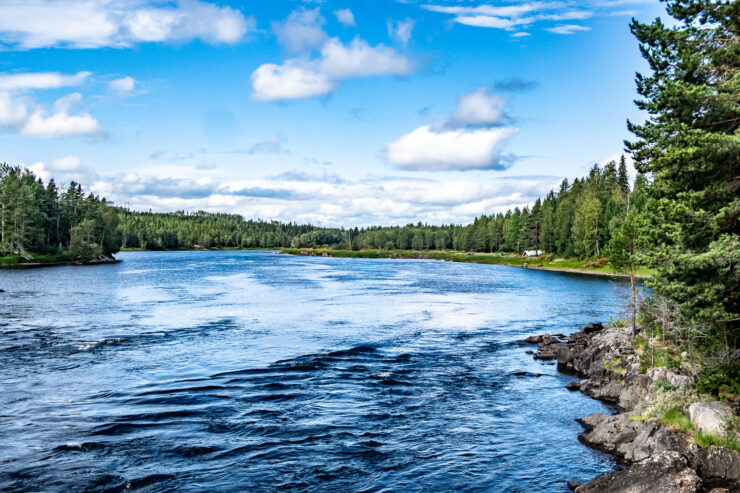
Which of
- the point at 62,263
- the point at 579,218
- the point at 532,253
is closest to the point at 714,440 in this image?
the point at 579,218

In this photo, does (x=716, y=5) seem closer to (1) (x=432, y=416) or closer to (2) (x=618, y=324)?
(1) (x=432, y=416)

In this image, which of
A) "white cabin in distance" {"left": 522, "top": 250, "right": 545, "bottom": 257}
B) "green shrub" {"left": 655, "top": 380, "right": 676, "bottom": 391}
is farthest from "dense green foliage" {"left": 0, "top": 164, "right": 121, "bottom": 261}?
"green shrub" {"left": 655, "top": 380, "right": 676, "bottom": 391}

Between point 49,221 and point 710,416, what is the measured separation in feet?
515

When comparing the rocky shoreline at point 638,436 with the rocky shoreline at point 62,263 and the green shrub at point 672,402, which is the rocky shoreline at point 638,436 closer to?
the green shrub at point 672,402

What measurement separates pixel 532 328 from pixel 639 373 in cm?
2264

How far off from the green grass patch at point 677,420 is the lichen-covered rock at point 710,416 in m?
0.27

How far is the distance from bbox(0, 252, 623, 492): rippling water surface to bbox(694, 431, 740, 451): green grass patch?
11.2ft

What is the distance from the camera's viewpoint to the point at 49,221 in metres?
141

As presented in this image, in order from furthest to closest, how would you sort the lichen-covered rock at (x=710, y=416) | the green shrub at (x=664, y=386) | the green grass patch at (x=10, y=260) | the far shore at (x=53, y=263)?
the green grass patch at (x=10, y=260), the far shore at (x=53, y=263), the green shrub at (x=664, y=386), the lichen-covered rock at (x=710, y=416)

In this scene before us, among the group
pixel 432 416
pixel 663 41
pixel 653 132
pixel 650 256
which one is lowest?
pixel 432 416

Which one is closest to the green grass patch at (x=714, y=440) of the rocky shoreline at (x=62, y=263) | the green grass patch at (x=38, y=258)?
the rocky shoreline at (x=62, y=263)

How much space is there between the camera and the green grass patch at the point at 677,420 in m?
21.3

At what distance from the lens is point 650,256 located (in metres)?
21.1

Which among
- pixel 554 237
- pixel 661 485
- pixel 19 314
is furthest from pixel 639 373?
pixel 554 237
